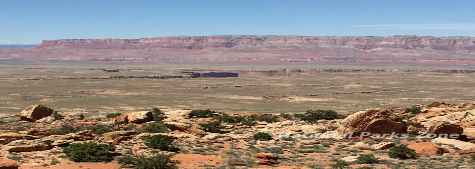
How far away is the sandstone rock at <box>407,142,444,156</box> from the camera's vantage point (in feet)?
78.6

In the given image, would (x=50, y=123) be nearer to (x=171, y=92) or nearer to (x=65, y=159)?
(x=65, y=159)

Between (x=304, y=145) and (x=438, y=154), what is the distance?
5427mm

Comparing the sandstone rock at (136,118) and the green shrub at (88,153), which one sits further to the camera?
the sandstone rock at (136,118)

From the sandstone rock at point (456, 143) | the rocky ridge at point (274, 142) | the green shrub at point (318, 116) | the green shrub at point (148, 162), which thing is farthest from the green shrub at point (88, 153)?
the green shrub at point (318, 116)

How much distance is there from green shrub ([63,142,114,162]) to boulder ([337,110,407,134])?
1196cm

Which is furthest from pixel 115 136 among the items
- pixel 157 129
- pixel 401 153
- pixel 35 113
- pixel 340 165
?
pixel 35 113

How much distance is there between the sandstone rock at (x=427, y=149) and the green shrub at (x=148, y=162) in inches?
398

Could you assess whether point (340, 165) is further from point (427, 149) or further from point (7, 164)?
point (7, 164)

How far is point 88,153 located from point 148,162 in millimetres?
2474

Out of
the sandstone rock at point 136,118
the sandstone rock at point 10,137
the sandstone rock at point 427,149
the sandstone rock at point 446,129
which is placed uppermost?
the sandstone rock at point 10,137

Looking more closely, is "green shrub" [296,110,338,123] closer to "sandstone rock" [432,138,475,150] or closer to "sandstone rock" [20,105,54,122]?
"sandstone rock" [432,138,475,150]

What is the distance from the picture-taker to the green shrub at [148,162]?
1912cm

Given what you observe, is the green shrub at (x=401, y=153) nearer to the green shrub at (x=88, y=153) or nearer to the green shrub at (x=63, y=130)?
the green shrub at (x=88, y=153)

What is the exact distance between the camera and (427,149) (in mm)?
24203
